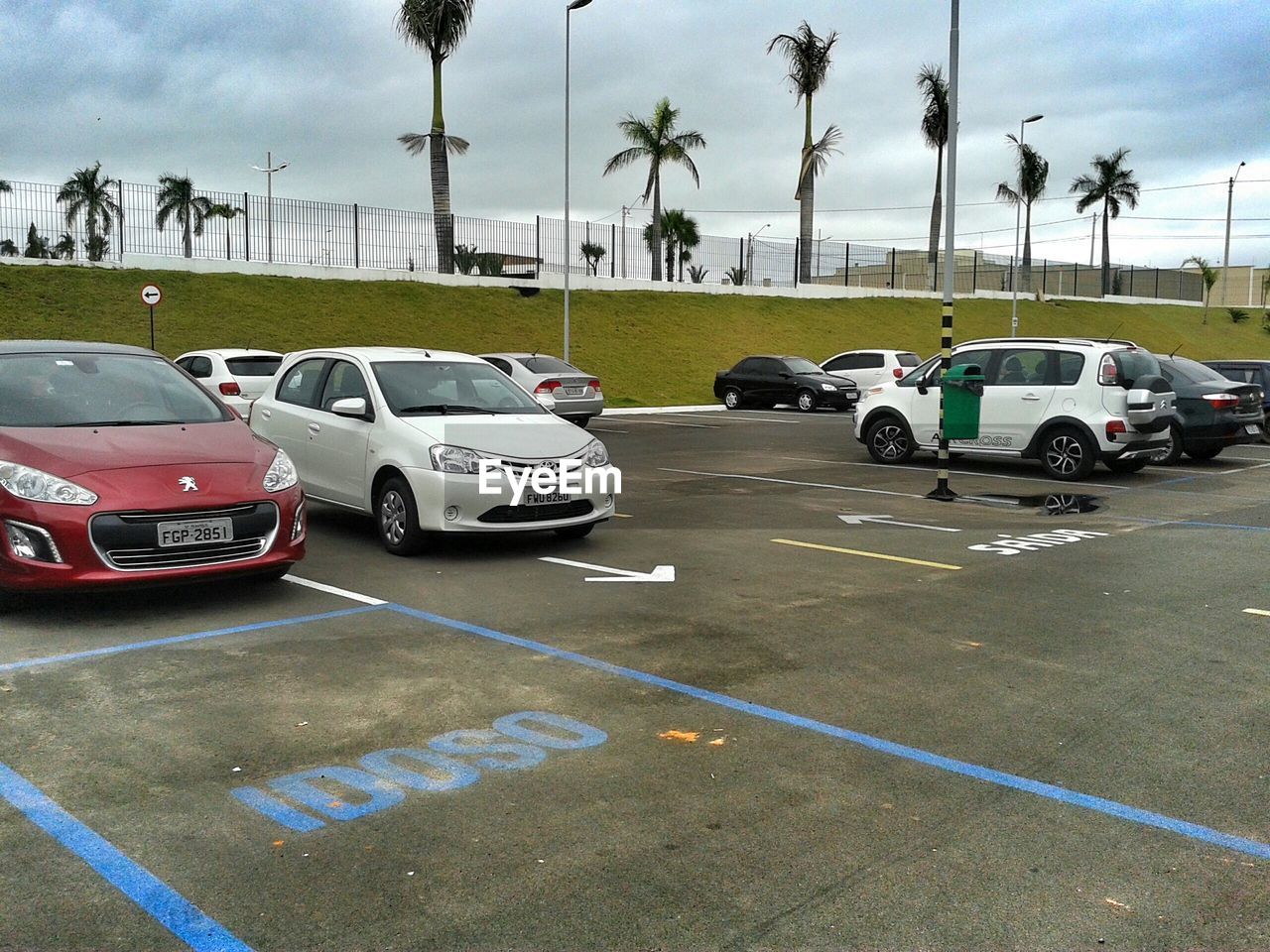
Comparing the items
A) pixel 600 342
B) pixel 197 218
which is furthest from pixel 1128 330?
pixel 197 218

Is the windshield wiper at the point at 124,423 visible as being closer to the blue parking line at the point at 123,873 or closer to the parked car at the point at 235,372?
the blue parking line at the point at 123,873

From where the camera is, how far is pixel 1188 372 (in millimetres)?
16203

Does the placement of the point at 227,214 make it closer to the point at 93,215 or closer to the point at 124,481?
the point at 93,215

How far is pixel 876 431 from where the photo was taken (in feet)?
52.7

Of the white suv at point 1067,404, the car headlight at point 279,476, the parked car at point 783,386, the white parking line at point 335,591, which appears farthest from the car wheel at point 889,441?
the parked car at point 783,386

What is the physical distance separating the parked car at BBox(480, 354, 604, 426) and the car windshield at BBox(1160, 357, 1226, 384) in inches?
416

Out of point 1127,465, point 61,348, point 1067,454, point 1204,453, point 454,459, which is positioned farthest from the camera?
point 1204,453

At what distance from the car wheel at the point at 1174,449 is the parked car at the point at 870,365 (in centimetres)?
1301

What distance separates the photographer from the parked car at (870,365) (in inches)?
1168

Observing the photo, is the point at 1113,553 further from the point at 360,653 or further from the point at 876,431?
the point at 876,431

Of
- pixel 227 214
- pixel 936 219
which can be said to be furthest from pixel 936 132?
pixel 227 214

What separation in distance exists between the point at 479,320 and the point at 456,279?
3.36 m

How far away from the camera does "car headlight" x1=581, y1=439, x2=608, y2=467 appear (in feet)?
28.7

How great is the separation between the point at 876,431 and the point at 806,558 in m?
7.78
